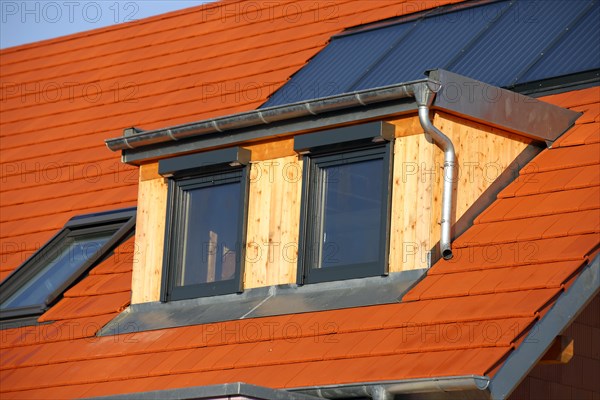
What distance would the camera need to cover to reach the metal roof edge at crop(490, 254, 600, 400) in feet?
33.9

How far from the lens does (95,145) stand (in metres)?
18.4

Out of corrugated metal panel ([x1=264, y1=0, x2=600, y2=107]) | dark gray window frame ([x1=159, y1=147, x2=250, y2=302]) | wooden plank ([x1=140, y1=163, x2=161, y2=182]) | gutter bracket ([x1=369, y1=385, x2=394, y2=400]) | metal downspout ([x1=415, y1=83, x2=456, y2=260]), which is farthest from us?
wooden plank ([x1=140, y1=163, x2=161, y2=182])

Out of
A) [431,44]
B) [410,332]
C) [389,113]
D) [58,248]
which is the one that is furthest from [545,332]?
[58,248]

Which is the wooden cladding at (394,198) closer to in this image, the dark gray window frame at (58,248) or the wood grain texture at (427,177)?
the wood grain texture at (427,177)

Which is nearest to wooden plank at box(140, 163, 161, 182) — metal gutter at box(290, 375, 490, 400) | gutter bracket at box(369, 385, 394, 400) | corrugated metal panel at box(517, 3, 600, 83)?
corrugated metal panel at box(517, 3, 600, 83)

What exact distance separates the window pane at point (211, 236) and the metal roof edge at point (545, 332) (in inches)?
148

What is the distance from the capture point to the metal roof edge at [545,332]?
10321 mm

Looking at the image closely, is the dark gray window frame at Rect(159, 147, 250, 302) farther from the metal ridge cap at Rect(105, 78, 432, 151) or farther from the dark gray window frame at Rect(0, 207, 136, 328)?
the dark gray window frame at Rect(0, 207, 136, 328)

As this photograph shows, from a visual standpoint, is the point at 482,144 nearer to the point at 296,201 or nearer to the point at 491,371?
the point at 296,201

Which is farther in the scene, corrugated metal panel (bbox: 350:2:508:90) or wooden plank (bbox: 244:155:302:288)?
corrugated metal panel (bbox: 350:2:508:90)

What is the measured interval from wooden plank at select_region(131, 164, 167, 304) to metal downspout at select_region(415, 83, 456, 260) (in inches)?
127

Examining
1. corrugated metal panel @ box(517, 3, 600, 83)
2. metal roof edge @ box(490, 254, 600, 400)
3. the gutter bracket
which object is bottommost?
the gutter bracket

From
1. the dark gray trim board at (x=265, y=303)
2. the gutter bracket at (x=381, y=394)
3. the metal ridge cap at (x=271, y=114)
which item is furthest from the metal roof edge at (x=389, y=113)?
the gutter bracket at (x=381, y=394)

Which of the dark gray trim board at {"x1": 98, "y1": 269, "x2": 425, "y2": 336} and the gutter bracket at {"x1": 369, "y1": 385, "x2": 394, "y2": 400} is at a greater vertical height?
the dark gray trim board at {"x1": 98, "y1": 269, "x2": 425, "y2": 336}
